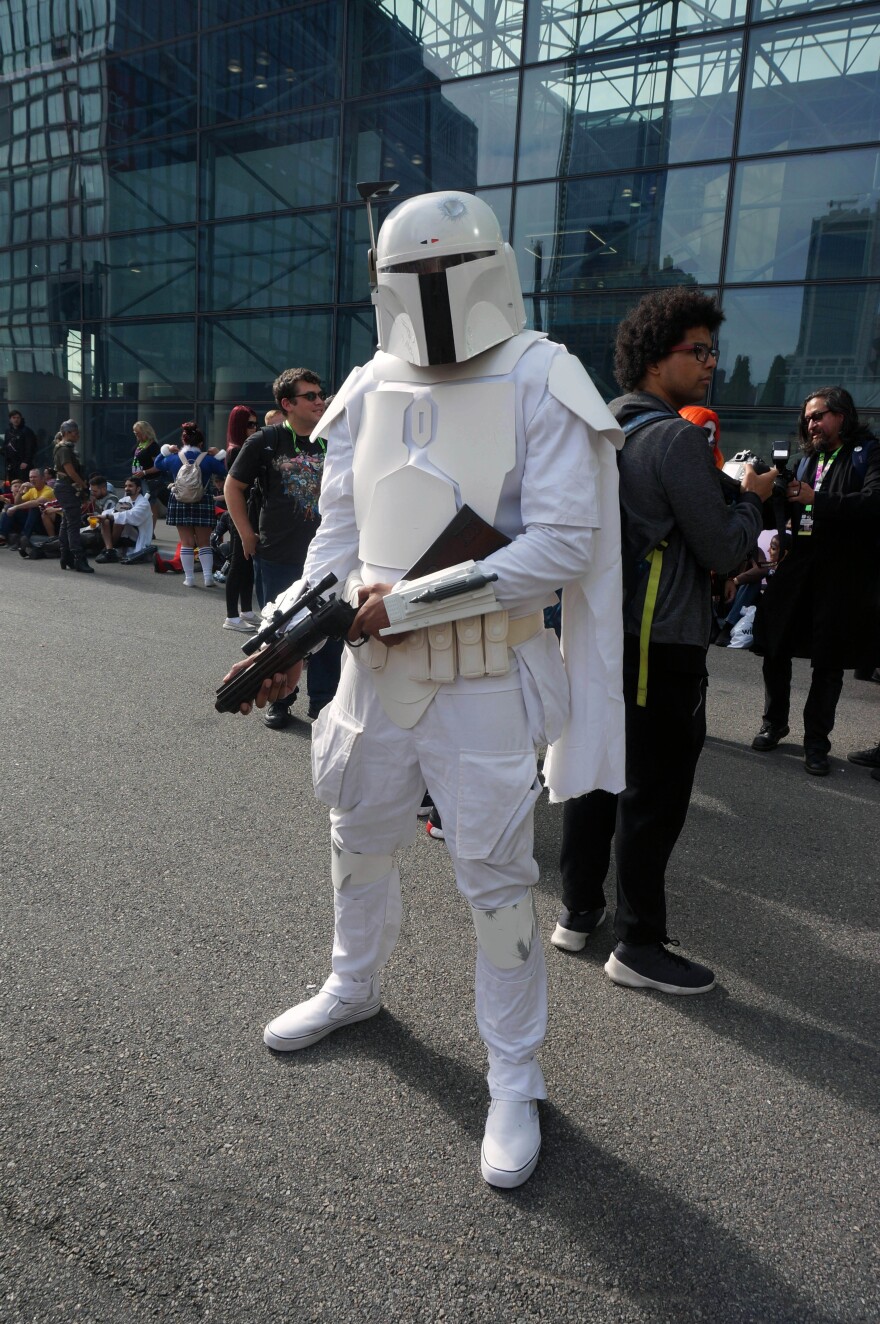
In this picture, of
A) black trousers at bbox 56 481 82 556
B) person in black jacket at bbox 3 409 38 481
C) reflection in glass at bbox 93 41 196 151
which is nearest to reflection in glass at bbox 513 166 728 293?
black trousers at bbox 56 481 82 556

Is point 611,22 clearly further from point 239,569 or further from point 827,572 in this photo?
point 827,572

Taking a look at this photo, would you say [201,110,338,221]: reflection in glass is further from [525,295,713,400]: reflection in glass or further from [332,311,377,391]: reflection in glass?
[525,295,713,400]: reflection in glass

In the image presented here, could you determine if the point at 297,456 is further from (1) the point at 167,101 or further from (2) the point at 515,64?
(1) the point at 167,101

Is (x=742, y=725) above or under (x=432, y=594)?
under

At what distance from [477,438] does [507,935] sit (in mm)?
1045

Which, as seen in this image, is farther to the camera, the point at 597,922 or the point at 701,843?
the point at 701,843

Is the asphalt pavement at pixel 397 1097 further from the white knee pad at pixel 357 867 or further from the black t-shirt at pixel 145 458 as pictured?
the black t-shirt at pixel 145 458

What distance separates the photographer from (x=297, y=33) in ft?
44.0

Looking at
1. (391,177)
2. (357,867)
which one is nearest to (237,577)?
(357,867)

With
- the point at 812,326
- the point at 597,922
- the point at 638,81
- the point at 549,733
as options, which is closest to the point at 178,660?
the point at 597,922

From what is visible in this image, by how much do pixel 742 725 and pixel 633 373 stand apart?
131 inches

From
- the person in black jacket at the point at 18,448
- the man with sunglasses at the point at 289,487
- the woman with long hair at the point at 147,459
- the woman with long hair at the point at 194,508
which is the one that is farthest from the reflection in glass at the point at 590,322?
the person in black jacket at the point at 18,448

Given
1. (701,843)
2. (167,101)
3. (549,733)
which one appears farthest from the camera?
(167,101)

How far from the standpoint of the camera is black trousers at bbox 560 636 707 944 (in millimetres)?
2516
